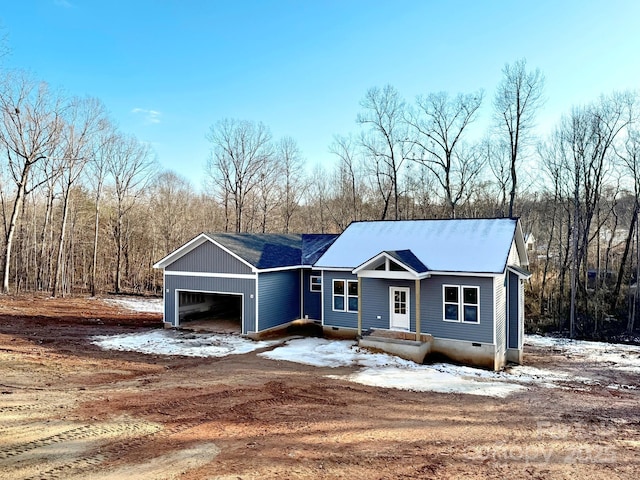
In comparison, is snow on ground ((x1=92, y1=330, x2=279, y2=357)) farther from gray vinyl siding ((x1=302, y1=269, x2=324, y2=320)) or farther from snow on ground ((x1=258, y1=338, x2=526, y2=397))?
gray vinyl siding ((x1=302, y1=269, x2=324, y2=320))

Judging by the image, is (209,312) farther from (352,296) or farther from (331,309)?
(352,296)

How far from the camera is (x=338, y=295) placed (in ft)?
53.3

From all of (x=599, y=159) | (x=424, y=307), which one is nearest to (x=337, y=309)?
(x=424, y=307)

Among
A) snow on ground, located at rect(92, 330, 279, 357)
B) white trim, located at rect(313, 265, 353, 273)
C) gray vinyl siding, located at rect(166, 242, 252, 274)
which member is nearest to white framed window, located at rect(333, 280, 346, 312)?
white trim, located at rect(313, 265, 353, 273)

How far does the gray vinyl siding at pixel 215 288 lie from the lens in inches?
618

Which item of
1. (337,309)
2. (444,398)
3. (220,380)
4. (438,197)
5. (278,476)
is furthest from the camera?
(438,197)

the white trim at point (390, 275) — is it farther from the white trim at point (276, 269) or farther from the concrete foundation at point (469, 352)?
the white trim at point (276, 269)

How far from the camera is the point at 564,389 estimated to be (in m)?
11.0

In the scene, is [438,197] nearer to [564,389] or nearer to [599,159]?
[599,159]

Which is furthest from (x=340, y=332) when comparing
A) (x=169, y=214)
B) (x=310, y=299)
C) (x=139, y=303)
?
(x=169, y=214)

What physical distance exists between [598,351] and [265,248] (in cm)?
1528

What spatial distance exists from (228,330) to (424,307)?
7702mm

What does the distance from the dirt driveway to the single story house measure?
331 centimetres

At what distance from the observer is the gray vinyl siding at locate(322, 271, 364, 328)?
52.4 ft
